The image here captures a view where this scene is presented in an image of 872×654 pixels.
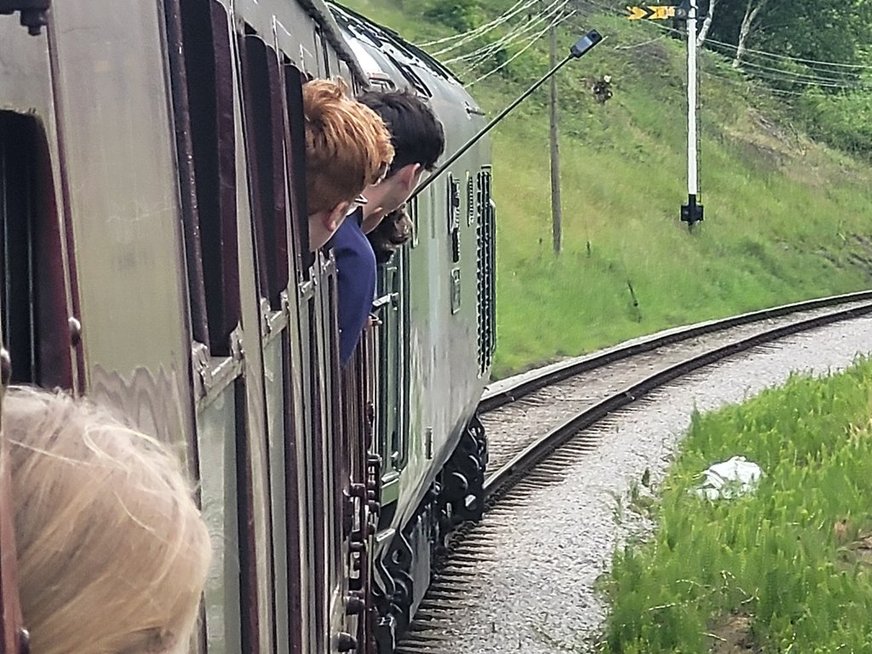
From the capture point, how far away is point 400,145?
4359 millimetres

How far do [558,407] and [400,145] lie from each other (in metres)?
12.5

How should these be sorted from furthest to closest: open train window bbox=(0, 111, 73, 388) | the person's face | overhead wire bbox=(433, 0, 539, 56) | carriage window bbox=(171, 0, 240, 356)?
overhead wire bbox=(433, 0, 539, 56), the person's face, carriage window bbox=(171, 0, 240, 356), open train window bbox=(0, 111, 73, 388)

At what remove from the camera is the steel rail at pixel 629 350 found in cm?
1723

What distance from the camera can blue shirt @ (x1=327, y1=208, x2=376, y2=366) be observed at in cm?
431

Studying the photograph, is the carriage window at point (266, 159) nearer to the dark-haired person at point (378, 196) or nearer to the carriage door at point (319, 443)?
the carriage door at point (319, 443)

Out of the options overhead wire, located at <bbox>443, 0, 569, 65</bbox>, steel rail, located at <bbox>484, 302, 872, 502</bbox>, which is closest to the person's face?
steel rail, located at <bbox>484, 302, 872, 502</bbox>

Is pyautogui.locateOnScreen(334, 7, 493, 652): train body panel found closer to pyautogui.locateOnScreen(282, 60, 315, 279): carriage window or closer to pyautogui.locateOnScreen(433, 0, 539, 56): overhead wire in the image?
pyautogui.locateOnScreen(282, 60, 315, 279): carriage window

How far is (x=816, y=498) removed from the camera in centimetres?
1069

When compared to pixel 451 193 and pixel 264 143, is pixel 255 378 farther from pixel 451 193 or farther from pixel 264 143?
pixel 451 193

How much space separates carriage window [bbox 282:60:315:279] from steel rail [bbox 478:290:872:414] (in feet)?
31.3

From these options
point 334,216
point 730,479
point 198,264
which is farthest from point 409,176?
point 730,479

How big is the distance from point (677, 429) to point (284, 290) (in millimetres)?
12551

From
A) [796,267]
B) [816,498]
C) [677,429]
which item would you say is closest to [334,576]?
[816,498]

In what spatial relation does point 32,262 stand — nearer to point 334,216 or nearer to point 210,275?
point 210,275
